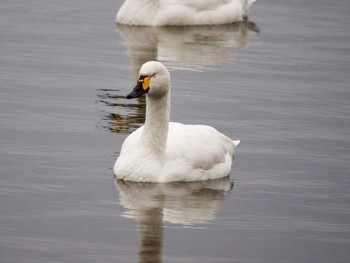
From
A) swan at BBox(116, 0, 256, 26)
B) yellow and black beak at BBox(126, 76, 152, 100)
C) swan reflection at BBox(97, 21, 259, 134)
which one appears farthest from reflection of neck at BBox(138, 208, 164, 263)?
swan at BBox(116, 0, 256, 26)

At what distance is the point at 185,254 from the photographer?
11.5 metres

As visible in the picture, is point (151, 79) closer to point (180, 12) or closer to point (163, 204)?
point (163, 204)

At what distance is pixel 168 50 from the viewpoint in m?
21.7

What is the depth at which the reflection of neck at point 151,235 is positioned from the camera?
11.4m

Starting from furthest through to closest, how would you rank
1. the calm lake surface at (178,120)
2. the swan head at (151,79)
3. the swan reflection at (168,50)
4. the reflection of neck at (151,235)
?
the swan reflection at (168,50)
the swan head at (151,79)
the calm lake surface at (178,120)
the reflection of neck at (151,235)

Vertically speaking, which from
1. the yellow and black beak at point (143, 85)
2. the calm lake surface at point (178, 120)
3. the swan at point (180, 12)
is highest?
the yellow and black beak at point (143, 85)

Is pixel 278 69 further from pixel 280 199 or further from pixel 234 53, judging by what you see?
pixel 280 199

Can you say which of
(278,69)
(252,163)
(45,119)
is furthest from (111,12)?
(252,163)

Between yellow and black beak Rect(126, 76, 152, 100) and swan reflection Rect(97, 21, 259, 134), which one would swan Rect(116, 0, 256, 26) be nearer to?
swan reflection Rect(97, 21, 259, 134)

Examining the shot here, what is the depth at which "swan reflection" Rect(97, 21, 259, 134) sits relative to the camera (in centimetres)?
1714

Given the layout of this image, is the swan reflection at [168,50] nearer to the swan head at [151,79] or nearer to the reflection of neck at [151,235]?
the swan head at [151,79]

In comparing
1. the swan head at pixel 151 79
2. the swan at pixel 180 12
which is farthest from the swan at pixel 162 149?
the swan at pixel 180 12

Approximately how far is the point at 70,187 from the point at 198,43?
9.50m

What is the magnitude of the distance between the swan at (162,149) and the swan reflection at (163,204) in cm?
11
